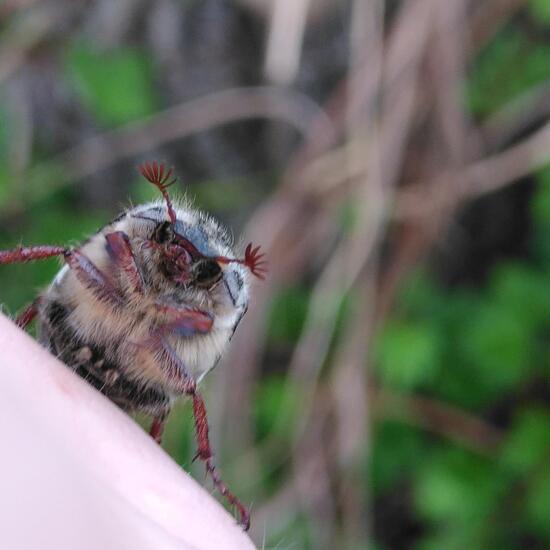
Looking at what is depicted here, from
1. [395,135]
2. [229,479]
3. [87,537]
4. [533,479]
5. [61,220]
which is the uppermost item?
[395,135]

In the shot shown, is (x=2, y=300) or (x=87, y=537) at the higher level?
(x=2, y=300)

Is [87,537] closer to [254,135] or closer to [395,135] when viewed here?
[395,135]

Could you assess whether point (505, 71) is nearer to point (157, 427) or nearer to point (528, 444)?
point (528, 444)

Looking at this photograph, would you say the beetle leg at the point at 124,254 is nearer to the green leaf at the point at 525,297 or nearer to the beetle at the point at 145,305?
the beetle at the point at 145,305

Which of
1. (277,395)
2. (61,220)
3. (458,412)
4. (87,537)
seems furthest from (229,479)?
(87,537)

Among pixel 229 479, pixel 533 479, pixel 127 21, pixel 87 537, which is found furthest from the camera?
pixel 127 21

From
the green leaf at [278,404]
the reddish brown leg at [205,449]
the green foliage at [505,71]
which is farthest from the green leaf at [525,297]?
the reddish brown leg at [205,449]

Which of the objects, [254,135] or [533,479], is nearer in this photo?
[533,479]

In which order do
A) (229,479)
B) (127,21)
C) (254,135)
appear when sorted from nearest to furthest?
(229,479) < (127,21) < (254,135)
